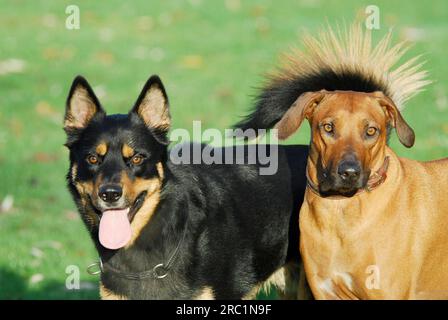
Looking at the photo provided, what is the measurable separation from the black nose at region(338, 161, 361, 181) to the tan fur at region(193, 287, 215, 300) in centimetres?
119

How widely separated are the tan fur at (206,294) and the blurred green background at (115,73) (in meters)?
1.81

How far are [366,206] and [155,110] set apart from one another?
60.0 inches

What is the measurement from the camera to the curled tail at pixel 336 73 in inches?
239

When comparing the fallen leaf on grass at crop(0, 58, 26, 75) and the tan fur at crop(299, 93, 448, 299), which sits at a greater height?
the fallen leaf on grass at crop(0, 58, 26, 75)

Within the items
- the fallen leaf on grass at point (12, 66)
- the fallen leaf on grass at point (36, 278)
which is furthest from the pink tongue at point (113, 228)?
the fallen leaf on grass at point (12, 66)

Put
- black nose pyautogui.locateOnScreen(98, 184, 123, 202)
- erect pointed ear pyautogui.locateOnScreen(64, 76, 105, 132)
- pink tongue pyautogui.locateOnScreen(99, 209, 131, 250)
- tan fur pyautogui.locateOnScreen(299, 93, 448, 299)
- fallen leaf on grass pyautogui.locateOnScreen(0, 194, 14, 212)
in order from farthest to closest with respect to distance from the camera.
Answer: fallen leaf on grass pyautogui.locateOnScreen(0, 194, 14, 212)
erect pointed ear pyautogui.locateOnScreen(64, 76, 105, 132)
pink tongue pyautogui.locateOnScreen(99, 209, 131, 250)
tan fur pyautogui.locateOnScreen(299, 93, 448, 299)
black nose pyautogui.locateOnScreen(98, 184, 123, 202)

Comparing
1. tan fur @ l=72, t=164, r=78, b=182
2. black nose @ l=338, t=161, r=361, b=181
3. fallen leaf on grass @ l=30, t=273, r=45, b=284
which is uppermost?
black nose @ l=338, t=161, r=361, b=181

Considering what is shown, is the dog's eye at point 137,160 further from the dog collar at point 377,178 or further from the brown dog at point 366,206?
the dog collar at point 377,178

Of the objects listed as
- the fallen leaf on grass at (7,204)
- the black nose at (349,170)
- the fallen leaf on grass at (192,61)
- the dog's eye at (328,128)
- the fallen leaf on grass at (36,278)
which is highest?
the fallen leaf on grass at (192,61)

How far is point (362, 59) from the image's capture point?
6.06 metres

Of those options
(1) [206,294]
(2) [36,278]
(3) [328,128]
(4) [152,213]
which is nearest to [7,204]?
(2) [36,278]

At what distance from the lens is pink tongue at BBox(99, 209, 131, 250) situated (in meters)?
5.45

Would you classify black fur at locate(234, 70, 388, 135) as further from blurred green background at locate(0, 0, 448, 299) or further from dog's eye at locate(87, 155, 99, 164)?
blurred green background at locate(0, 0, 448, 299)

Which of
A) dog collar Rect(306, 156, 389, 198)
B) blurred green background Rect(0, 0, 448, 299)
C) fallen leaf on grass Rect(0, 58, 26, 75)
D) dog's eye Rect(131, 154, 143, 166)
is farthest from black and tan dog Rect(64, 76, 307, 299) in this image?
fallen leaf on grass Rect(0, 58, 26, 75)
